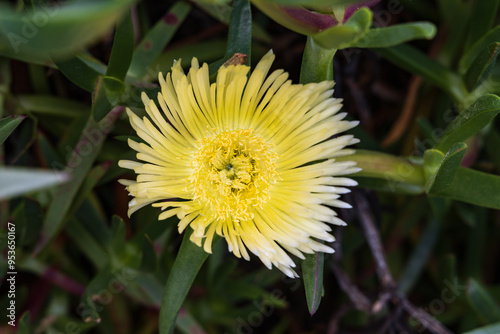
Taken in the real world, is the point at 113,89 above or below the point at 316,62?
below

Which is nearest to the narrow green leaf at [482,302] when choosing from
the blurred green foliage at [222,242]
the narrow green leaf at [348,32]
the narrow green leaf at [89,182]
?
the blurred green foliage at [222,242]

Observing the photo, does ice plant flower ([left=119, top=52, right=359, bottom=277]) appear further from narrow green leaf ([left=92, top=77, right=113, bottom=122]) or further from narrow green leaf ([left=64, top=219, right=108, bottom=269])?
narrow green leaf ([left=64, top=219, right=108, bottom=269])

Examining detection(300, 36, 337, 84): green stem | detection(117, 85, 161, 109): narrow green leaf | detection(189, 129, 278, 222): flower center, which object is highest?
detection(300, 36, 337, 84): green stem

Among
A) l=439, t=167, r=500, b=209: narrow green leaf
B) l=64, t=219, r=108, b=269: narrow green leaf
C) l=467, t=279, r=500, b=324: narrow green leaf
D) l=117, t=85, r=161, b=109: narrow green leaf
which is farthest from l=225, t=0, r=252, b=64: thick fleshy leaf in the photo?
l=467, t=279, r=500, b=324: narrow green leaf

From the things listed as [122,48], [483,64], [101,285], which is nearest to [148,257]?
[101,285]

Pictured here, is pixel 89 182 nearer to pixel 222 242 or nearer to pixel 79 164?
pixel 79 164
